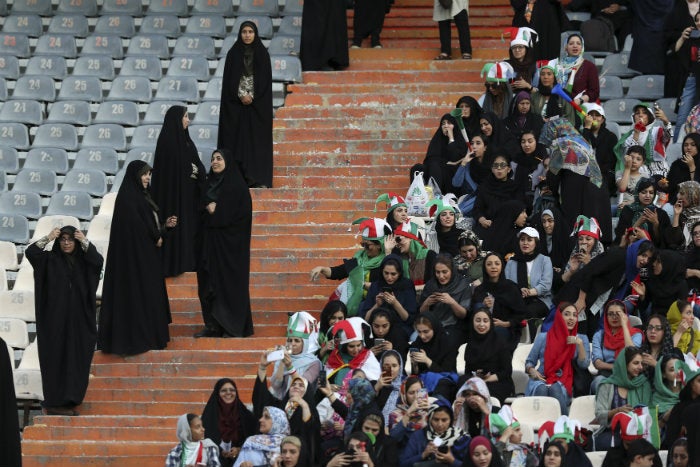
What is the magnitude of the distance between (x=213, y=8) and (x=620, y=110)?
5.07m

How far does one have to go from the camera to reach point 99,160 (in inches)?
806

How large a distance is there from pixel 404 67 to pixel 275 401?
6856 mm

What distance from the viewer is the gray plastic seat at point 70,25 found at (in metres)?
22.7

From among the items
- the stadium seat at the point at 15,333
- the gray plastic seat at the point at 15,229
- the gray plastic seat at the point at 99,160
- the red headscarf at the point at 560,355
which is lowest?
the red headscarf at the point at 560,355

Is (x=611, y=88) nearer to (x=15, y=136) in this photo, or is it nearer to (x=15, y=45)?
(x=15, y=136)

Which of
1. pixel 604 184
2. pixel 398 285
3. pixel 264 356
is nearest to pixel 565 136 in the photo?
pixel 604 184

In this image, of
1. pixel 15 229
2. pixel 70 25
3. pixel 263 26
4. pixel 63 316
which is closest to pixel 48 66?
pixel 70 25

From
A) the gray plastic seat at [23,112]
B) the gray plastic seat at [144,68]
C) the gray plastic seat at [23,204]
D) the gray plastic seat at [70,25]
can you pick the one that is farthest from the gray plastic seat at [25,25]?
the gray plastic seat at [23,204]

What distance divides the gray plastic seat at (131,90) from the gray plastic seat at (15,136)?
3.32 ft

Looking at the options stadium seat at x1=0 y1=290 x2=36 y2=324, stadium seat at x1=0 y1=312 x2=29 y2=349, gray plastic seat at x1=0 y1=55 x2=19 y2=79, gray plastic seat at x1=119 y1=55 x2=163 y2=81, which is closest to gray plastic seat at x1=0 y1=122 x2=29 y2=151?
gray plastic seat at x1=0 y1=55 x2=19 y2=79

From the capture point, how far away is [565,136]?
18500 millimetres

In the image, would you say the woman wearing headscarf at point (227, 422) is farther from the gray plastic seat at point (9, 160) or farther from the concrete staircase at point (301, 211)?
the gray plastic seat at point (9, 160)

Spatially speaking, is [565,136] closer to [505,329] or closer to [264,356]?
[505,329]

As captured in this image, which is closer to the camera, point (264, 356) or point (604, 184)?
point (264, 356)
